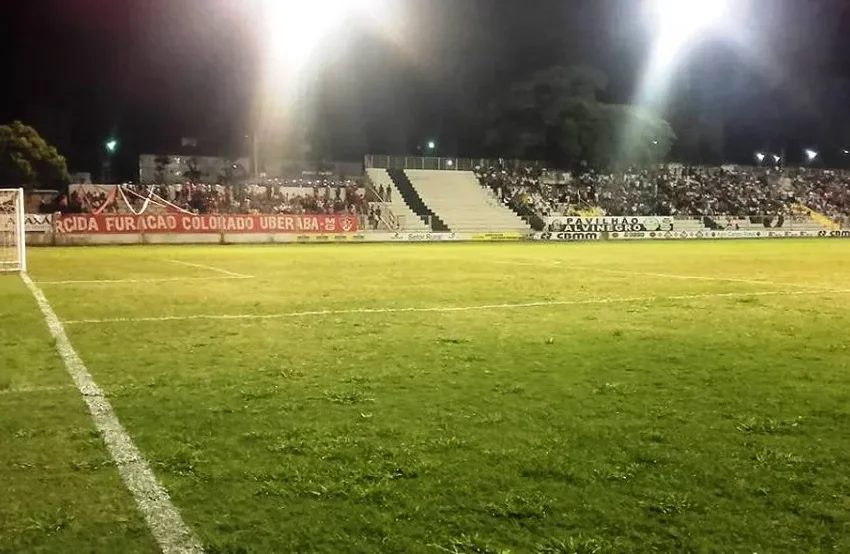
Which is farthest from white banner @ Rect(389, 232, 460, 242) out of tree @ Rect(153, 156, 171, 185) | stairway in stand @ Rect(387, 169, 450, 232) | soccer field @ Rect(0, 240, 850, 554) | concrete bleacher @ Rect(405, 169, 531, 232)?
soccer field @ Rect(0, 240, 850, 554)

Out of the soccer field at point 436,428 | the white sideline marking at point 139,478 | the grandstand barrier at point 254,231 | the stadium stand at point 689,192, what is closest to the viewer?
the white sideline marking at point 139,478

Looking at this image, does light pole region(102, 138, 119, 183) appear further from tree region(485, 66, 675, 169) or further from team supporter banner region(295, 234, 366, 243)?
tree region(485, 66, 675, 169)

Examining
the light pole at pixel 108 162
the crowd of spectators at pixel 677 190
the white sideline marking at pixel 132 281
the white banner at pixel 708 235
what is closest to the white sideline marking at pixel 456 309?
the white sideline marking at pixel 132 281

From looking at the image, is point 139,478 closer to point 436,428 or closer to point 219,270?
point 436,428

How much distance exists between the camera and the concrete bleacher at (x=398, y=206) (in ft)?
148

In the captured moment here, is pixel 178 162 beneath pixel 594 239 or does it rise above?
above

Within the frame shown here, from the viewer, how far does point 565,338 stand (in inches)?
355

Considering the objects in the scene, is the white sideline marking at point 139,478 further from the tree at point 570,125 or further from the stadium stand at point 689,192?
the tree at point 570,125

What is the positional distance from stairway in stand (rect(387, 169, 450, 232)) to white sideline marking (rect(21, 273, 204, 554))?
3954 centimetres

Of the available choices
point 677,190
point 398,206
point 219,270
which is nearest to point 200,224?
point 398,206

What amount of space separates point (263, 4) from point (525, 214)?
21062mm

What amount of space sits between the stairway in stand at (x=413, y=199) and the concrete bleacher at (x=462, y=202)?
1.13 ft

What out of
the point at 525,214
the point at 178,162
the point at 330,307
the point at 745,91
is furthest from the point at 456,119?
the point at 330,307

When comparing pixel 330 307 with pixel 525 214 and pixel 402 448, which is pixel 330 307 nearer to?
pixel 402 448
